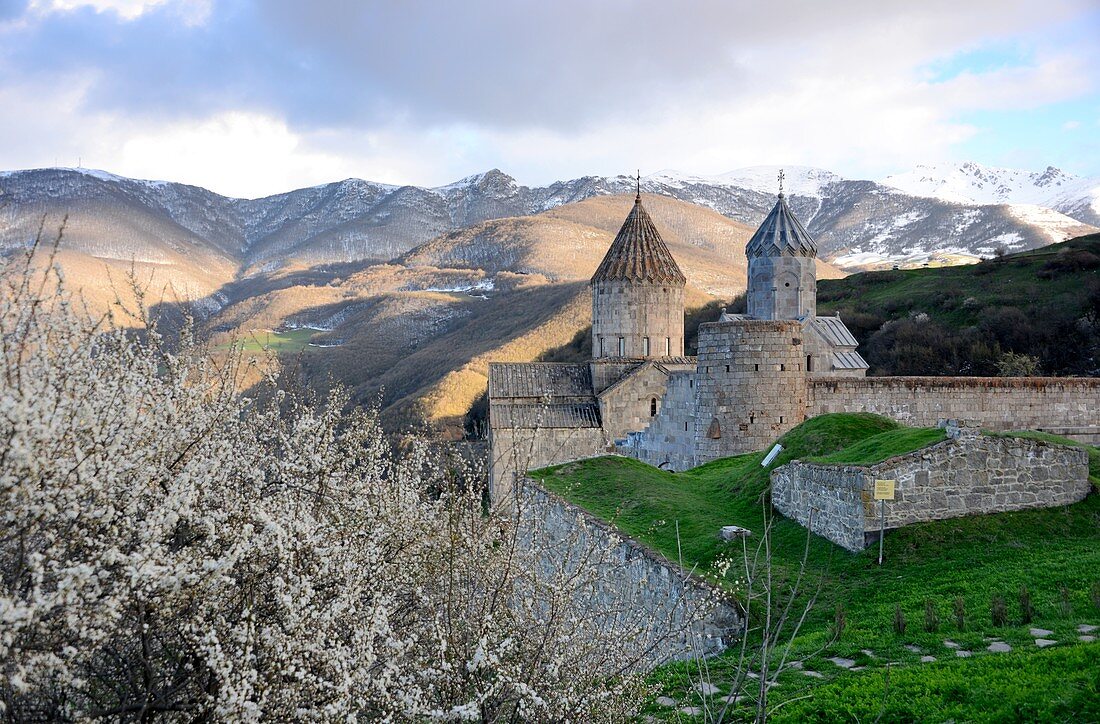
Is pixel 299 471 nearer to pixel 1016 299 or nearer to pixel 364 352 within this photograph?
pixel 1016 299

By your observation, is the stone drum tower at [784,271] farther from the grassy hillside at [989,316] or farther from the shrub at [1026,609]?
the shrub at [1026,609]

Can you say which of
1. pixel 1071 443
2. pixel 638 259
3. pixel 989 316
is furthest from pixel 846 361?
pixel 989 316

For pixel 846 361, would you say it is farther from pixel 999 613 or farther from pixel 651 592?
pixel 999 613

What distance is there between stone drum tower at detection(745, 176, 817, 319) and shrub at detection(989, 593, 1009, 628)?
24.2 m

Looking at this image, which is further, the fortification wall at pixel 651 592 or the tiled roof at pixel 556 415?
the tiled roof at pixel 556 415

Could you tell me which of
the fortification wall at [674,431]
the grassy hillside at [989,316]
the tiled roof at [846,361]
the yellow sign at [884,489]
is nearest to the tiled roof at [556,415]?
the fortification wall at [674,431]

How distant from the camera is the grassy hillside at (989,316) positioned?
3731cm

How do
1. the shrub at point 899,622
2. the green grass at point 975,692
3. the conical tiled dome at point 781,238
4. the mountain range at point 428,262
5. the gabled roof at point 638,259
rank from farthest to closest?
the mountain range at point 428,262 → the conical tiled dome at point 781,238 → the gabled roof at point 638,259 → the shrub at point 899,622 → the green grass at point 975,692

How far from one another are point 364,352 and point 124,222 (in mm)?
124611

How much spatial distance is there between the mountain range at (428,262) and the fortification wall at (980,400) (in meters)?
13.4

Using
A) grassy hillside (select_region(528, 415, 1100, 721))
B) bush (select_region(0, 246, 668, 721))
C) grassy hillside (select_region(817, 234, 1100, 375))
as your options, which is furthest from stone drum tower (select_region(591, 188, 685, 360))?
bush (select_region(0, 246, 668, 721))

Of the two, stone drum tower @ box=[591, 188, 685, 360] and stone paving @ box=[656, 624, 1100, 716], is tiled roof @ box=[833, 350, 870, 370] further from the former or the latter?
stone paving @ box=[656, 624, 1100, 716]

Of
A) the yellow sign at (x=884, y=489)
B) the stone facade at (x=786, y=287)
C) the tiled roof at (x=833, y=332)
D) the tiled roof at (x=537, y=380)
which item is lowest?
the yellow sign at (x=884, y=489)

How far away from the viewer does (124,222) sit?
17300cm
